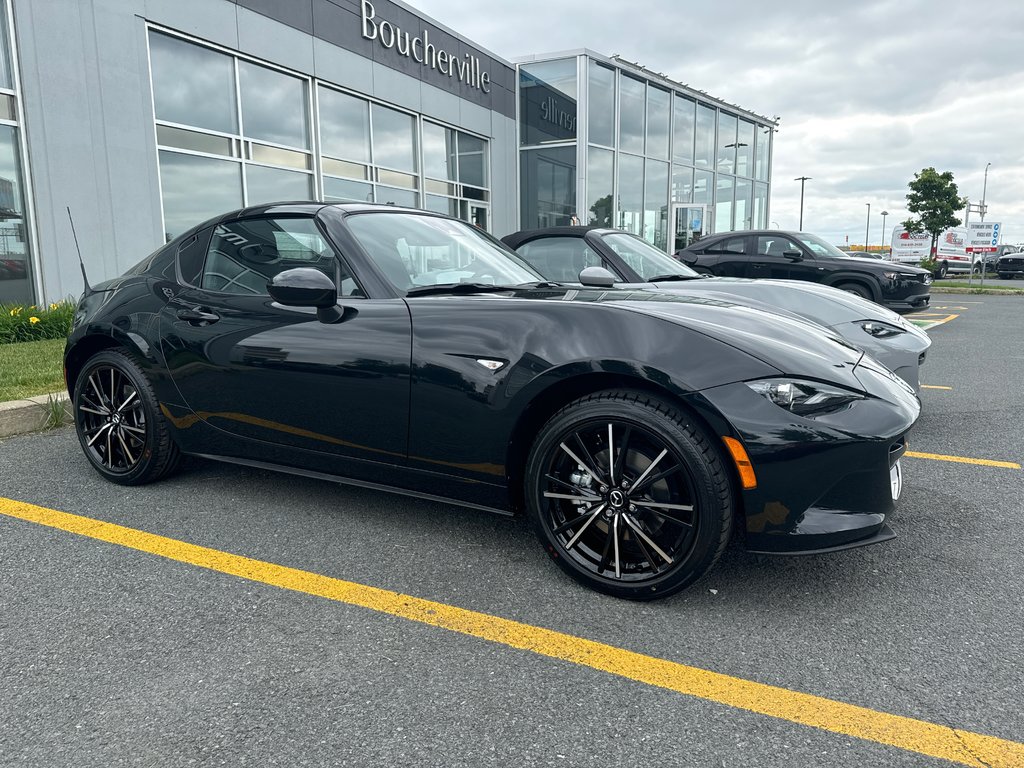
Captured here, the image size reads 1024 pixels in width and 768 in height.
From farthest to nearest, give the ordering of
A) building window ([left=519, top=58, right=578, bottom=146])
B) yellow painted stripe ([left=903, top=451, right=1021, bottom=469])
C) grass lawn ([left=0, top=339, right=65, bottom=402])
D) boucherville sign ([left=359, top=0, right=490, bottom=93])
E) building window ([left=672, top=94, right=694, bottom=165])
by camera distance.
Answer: building window ([left=672, top=94, right=694, bottom=165]) < building window ([left=519, top=58, right=578, bottom=146]) < boucherville sign ([left=359, top=0, right=490, bottom=93]) < grass lawn ([left=0, top=339, right=65, bottom=402]) < yellow painted stripe ([left=903, top=451, right=1021, bottom=469])

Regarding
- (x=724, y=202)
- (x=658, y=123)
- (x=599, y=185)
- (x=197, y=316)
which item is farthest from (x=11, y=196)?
(x=724, y=202)

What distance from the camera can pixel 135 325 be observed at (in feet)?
11.8

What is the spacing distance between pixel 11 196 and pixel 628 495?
9333 mm

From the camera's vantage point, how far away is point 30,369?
5957 mm

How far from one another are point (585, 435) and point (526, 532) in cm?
79

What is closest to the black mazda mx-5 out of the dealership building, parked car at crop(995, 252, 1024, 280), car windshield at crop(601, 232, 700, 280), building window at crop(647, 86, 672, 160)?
car windshield at crop(601, 232, 700, 280)

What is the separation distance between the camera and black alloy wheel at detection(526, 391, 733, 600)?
232 cm

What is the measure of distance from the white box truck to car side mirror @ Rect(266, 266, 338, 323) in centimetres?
3865

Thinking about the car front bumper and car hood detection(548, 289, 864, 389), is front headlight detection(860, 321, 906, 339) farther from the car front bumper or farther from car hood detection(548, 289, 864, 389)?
the car front bumper

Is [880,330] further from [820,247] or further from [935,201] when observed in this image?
[935,201]

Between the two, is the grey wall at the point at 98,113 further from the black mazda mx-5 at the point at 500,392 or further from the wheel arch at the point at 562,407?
the wheel arch at the point at 562,407

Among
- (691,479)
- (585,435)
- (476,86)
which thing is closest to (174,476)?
(585,435)

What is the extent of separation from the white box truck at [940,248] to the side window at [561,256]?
35.2 m

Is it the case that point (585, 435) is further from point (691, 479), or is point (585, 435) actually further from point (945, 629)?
point (945, 629)
